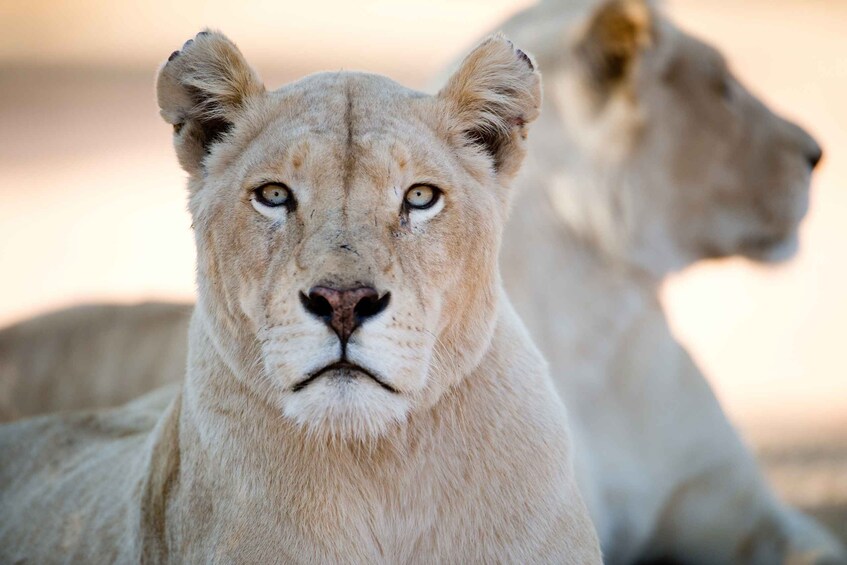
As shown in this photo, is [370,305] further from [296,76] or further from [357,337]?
[296,76]

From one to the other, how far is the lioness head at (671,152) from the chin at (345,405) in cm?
198

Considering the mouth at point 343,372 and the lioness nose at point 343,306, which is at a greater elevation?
the lioness nose at point 343,306

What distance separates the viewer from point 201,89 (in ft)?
7.98

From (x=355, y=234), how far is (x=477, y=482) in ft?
1.66

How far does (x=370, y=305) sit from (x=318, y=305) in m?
0.08

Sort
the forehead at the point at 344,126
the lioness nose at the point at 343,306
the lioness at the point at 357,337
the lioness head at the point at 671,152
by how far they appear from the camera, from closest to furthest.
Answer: the lioness nose at the point at 343,306 < the lioness at the point at 357,337 < the forehead at the point at 344,126 < the lioness head at the point at 671,152

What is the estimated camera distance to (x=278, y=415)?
7.53ft

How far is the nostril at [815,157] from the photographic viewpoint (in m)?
4.12

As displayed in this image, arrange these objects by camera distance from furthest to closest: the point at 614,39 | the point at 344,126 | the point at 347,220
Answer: the point at 614,39, the point at 344,126, the point at 347,220

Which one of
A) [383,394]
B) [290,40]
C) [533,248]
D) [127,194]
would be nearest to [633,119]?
[533,248]

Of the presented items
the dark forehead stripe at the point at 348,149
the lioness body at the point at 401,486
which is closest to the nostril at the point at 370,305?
the dark forehead stripe at the point at 348,149

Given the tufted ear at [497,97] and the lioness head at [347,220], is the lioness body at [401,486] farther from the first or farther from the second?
the tufted ear at [497,97]

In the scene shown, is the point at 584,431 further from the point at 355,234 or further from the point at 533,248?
the point at 355,234

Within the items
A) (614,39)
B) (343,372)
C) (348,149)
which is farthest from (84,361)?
(343,372)
